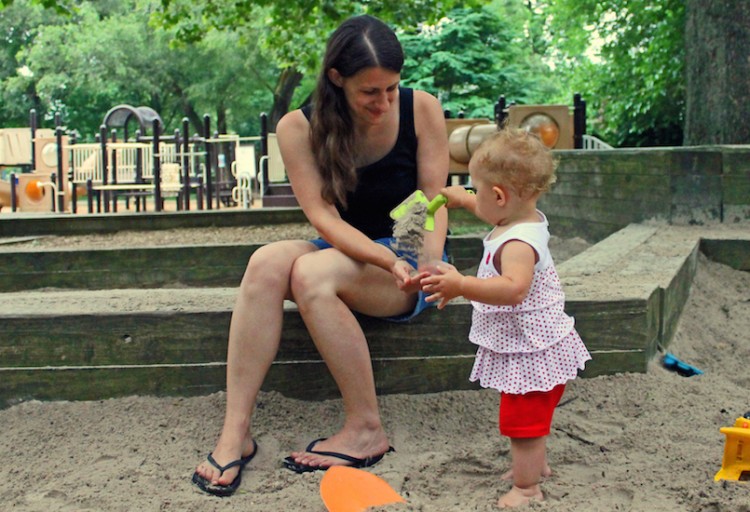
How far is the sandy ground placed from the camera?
252cm

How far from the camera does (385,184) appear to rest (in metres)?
3.20

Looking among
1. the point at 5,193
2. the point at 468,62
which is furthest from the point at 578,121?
the point at 468,62

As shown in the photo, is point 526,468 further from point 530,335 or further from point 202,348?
point 202,348

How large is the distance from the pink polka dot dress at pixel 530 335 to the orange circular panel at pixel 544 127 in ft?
24.1

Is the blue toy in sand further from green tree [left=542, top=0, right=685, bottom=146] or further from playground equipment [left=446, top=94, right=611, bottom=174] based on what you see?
green tree [left=542, top=0, right=685, bottom=146]

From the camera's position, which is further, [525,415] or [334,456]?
[334,456]

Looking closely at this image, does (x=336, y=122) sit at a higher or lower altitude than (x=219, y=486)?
higher

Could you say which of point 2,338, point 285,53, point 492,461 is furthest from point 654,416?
point 285,53

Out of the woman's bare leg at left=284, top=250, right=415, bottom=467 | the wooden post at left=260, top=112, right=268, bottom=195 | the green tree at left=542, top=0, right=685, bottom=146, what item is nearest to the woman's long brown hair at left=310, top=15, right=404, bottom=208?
the woman's bare leg at left=284, top=250, right=415, bottom=467

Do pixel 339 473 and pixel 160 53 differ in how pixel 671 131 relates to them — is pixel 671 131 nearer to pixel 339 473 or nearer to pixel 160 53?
pixel 339 473

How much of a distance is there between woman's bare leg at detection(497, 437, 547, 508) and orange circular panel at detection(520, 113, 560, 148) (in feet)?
24.4

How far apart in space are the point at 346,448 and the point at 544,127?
290 inches

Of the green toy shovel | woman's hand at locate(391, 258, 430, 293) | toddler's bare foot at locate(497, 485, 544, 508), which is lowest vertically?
toddler's bare foot at locate(497, 485, 544, 508)

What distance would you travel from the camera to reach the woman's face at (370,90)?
292 cm
